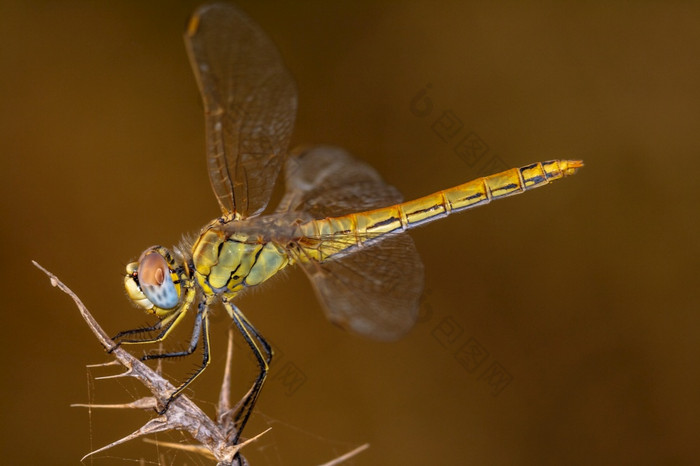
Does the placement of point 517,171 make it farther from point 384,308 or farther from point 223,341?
point 223,341

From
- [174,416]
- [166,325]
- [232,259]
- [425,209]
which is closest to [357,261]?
[425,209]

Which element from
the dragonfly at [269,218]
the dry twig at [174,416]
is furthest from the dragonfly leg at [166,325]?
the dry twig at [174,416]

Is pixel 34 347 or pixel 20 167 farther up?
pixel 20 167

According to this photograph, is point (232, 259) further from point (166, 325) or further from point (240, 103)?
point (240, 103)

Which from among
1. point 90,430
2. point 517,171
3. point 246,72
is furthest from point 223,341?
point 517,171

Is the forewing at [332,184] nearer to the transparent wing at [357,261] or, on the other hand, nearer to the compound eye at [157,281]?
the transparent wing at [357,261]

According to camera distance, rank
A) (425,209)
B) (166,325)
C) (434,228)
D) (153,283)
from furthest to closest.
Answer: (434,228) → (425,209) → (166,325) → (153,283)

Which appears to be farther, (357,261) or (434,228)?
(434,228)
